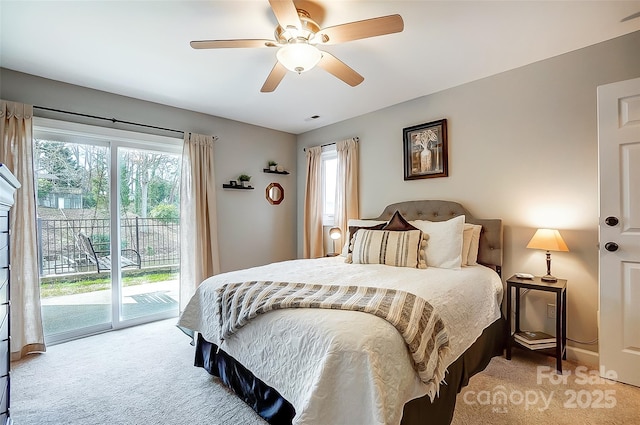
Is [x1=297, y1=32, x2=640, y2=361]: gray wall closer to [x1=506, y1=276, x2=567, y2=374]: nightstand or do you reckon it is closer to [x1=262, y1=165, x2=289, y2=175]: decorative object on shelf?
[x1=506, y1=276, x2=567, y2=374]: nightstand

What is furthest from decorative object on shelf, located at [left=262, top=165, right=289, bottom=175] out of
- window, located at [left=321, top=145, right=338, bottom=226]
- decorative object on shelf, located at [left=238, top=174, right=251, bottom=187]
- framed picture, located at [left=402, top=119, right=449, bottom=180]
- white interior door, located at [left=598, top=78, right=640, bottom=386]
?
white interior door, located at [left=598, top=78, right=640, bottom=386]

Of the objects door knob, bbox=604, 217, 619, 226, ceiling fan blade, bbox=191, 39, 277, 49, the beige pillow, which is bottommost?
the beige pillow

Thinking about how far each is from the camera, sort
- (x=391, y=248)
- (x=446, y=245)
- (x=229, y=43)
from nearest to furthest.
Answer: (x=229, y=43), (x=446, y=245), (x=391, y=248)

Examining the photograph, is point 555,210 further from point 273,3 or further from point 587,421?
point 273,3

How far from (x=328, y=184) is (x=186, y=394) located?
3136 mm

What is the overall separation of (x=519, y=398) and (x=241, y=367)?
1826 mm

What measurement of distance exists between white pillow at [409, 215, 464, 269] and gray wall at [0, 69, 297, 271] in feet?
8.46

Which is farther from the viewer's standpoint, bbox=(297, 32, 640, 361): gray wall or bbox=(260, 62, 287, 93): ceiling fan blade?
bbox=(297, 32, 640, 361): gray wall

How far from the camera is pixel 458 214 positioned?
9.91 ft

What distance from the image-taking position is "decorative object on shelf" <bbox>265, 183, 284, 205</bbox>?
455 cm

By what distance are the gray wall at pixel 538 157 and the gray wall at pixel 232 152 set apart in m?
2.20

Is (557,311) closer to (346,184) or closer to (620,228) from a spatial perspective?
(620,228)

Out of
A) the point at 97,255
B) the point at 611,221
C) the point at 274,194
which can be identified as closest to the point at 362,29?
the point at 611,221

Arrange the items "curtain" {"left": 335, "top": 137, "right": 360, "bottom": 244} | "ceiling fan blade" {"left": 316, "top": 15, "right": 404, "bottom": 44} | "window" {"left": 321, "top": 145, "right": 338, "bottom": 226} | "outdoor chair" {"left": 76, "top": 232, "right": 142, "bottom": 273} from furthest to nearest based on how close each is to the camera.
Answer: "window" {"left": 321, "top": 145, "right": 338, "bottom": 226}
"curtain" {"left": 335, "top": 137, "right": 360, "bottom": 244}
"outdoor chair" {"left": 76, "top": 232, "right": 142, "bottom": 273}
"ceiling fan blade" {"left": 316, "top": 15, "right": 404, "bottom": 44}
